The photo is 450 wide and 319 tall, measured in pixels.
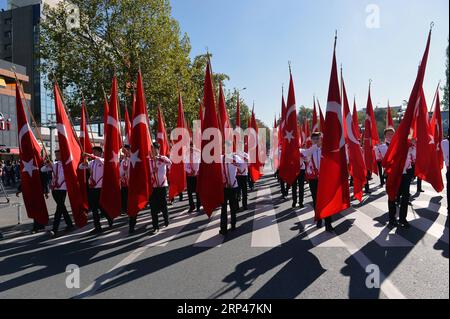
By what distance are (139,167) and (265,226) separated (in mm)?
2988

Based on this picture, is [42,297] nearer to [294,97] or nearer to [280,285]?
[280,285]

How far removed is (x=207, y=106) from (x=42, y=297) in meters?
4.40

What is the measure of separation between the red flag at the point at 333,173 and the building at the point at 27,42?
54.7 m

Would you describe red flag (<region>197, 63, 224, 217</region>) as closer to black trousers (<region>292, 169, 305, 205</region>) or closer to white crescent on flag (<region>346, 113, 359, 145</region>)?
black trousers (<region>292, 169, 305, 205</region>)

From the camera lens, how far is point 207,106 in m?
7.28

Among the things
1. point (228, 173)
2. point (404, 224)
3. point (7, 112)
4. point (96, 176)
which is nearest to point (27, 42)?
point (7, 112)

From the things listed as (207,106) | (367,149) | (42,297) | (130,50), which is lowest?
(42,297)

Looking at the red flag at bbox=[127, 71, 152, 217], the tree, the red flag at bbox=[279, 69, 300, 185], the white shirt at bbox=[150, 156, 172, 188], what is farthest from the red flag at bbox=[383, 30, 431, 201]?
the tree

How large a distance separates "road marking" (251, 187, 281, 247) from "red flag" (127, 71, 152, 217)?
2447 millimetres

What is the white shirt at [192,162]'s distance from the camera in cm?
1141

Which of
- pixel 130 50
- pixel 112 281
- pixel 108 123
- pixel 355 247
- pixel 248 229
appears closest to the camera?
pixel 112 281

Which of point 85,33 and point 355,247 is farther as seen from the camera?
point 85,33

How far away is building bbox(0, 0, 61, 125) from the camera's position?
177ft
